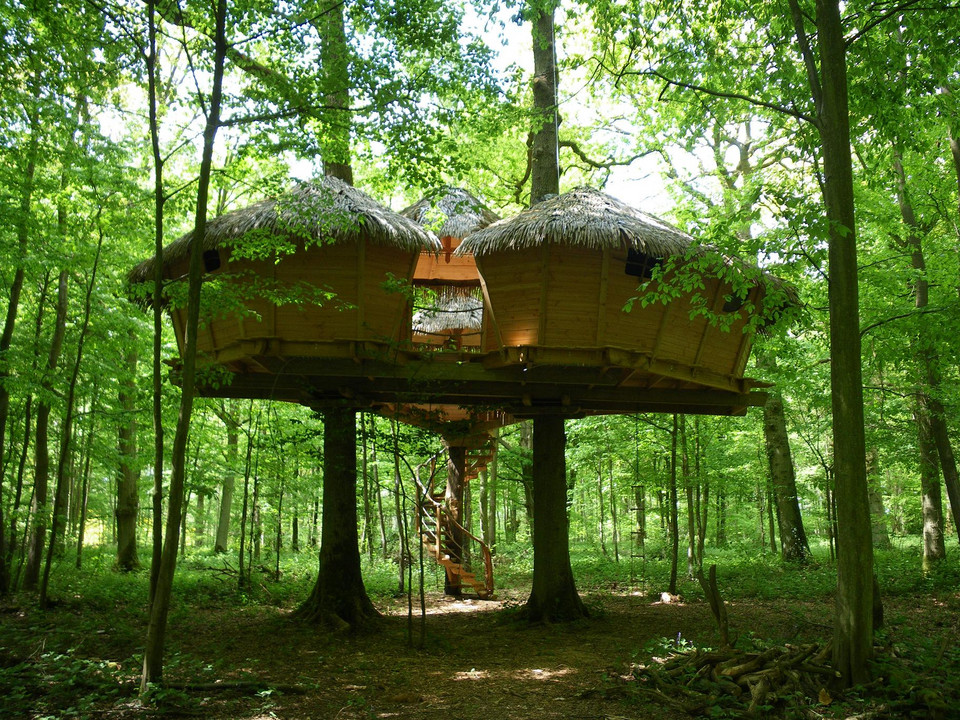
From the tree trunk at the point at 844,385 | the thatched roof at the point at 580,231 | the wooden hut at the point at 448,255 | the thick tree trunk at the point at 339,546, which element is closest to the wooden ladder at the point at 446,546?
the thick tree trunk at the point at 339,546

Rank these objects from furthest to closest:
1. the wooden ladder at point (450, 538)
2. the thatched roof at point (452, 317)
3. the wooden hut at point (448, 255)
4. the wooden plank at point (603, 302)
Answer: the thatched roof at point (452, 317) → the wooden ladder at point (450, 538) → the wooden hut at point (448, 255) → the wooden plank at point (603, 302)

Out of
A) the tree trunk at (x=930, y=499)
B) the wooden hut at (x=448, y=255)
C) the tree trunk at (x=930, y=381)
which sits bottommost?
the tree trunk at (x=930, y=499)

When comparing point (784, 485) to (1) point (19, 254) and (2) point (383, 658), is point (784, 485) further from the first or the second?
(1) point (19, 254)

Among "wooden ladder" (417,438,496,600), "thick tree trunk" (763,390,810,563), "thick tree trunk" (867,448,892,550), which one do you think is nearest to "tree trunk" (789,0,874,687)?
"wooden ladder" (417,438,496,600)

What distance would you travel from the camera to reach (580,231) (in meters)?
8.12

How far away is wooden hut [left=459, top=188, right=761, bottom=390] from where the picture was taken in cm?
826

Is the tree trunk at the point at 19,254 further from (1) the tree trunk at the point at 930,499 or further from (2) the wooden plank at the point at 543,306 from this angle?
(1) the tree trunk at the point at 930,499

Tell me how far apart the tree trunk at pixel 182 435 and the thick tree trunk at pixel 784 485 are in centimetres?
1286

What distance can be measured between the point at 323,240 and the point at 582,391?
14.5ft

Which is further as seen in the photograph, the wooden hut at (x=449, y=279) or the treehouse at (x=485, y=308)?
the wooden hut at (x=449, y=279)

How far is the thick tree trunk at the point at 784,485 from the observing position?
14781mm

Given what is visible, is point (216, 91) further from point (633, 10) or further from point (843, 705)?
point (843, 705)

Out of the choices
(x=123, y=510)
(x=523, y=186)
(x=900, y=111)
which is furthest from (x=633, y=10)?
(x=123, y=510)

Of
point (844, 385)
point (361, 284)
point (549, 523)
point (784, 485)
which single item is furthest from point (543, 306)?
point (784, 485)
